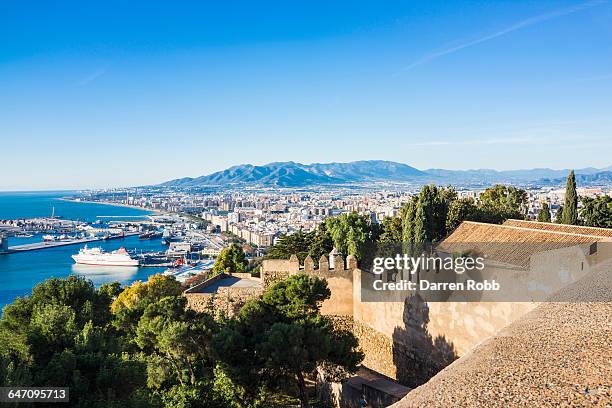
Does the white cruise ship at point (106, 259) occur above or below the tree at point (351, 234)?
below

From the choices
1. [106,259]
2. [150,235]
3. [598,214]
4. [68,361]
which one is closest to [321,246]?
[598,214]

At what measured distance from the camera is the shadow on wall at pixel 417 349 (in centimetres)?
980

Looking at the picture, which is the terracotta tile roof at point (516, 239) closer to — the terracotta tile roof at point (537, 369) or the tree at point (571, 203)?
the tree at point (571, 203)

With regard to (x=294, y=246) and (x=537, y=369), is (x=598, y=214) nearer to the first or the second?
(x=294, y=246)

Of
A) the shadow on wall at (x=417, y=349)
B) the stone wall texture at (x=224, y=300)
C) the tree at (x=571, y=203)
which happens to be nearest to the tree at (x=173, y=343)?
the stone wall texture at (x=224, y=300)

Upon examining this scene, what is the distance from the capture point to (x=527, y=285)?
8.41m

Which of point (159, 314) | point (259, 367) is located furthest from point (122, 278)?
point (259, 367)

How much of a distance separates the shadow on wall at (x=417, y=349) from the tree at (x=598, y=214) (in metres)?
12.1

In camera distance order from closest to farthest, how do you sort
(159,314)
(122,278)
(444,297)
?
1. (444,297)
2. (159,314)
3. (122,278)

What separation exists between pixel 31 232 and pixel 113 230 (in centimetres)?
1528

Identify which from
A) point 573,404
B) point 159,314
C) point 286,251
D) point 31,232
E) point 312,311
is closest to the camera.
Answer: point 573,404

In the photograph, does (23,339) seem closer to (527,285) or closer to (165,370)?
(165,370)

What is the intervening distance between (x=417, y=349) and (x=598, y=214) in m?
12.9

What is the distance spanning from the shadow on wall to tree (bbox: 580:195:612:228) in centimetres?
1213
